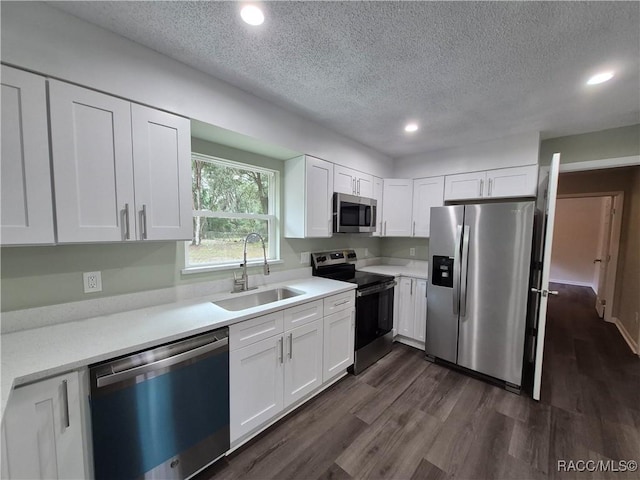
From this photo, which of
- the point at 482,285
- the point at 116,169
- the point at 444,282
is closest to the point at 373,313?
the point at 444,282

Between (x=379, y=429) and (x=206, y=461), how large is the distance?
3.90 ft

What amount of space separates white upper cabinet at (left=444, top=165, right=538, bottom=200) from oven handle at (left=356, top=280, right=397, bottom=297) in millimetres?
1340

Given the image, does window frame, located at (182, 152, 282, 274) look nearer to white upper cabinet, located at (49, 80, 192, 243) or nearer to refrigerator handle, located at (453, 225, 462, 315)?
white upper cabinet, located at (49, 80, 192, 243)

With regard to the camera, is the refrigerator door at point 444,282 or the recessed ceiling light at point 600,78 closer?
the recessed ceiling light at point 600,78

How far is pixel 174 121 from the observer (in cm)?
156

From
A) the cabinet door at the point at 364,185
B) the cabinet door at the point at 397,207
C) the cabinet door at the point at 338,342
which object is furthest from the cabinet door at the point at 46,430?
the cabinet door at the point at 397,207

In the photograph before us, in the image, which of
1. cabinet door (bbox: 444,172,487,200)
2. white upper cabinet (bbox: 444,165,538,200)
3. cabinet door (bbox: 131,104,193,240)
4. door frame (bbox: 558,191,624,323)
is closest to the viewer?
cabinet door (bbox: 131,104,193,240)

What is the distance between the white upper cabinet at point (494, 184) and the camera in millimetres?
2637

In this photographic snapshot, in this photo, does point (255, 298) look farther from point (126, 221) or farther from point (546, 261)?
point (546, 261)

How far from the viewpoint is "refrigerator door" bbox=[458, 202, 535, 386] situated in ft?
7.23

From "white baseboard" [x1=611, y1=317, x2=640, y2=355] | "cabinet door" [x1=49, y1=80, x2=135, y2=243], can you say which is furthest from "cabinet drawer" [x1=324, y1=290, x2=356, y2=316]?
"white baseboard" [x1=611, y1=317, x2=640, y2=355]

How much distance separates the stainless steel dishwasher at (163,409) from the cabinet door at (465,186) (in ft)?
9.85

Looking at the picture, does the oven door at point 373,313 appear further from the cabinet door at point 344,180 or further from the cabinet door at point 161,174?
the cabinet door at point 161,174

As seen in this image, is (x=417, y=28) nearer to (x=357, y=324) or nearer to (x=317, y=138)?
(x=317, y=138)
